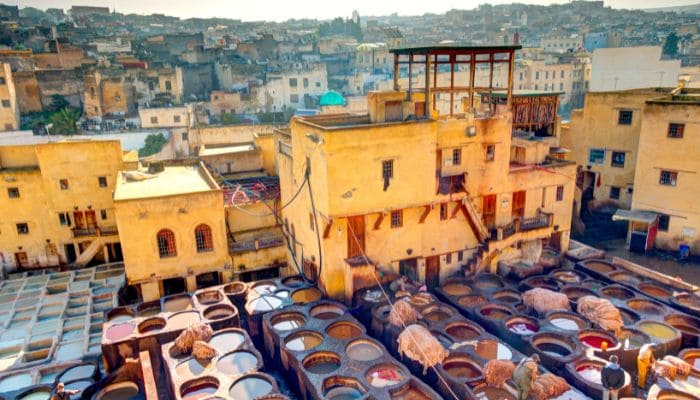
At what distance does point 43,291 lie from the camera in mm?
28594

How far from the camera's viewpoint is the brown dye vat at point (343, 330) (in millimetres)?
21312

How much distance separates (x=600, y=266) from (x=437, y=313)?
1080 cm

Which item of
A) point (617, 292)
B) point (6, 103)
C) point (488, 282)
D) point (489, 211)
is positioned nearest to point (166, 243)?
point (488, 282)

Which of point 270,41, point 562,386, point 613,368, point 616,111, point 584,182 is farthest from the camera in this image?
point 270,41

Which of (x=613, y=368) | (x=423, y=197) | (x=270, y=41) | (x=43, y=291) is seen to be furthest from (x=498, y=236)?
(x=270, y=41)

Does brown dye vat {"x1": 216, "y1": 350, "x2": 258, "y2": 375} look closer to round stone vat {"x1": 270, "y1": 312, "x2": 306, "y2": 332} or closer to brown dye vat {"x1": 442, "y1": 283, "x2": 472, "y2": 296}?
round stone vat {"x1": 270, "y1": 312, "x2": 306, "y2": 332}

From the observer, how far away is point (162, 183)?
98.4 ft

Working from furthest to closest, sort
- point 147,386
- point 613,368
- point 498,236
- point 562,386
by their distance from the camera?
point 498,236, point 147,386, point 562,386, point 613,368

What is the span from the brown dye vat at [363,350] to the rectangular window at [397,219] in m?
6.19

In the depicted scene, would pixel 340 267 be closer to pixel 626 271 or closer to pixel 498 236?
pixel 498 236

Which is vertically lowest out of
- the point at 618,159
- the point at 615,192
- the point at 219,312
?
the point at 219,312

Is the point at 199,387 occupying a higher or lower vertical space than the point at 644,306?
higher

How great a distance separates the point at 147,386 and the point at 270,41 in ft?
250

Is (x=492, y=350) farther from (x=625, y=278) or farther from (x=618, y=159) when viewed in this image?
(x=618, y=159)
